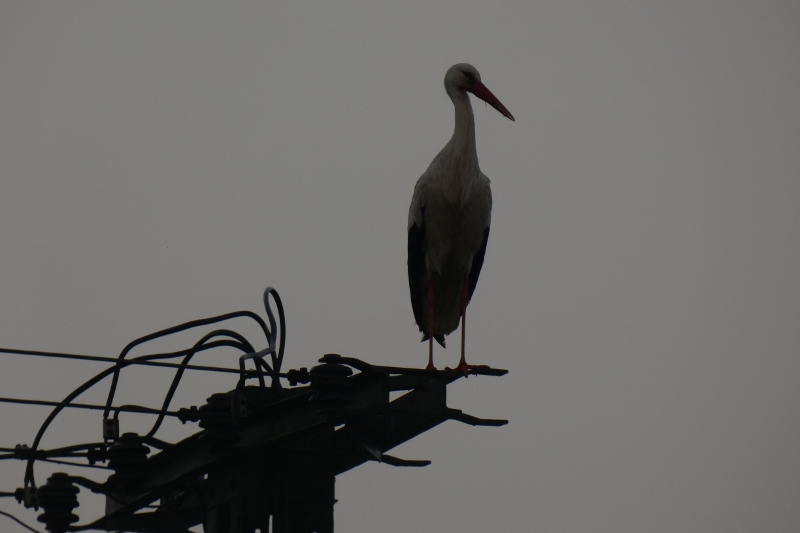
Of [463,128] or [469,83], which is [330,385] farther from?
[469,83]

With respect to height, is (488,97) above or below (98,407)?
above

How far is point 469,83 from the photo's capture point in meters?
9.62

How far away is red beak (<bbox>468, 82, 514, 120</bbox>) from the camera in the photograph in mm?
9492

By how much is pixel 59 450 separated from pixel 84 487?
255 mm

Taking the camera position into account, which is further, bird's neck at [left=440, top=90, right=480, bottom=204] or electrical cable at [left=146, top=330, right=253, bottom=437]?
bird's neck at [left=440, top=90, right=480, bottom=204]

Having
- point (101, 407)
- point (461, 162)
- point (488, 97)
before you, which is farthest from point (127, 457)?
point (488, 97)

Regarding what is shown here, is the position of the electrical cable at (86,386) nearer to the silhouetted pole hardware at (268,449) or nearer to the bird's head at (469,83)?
the silhouetted pole hardware at (268,449)

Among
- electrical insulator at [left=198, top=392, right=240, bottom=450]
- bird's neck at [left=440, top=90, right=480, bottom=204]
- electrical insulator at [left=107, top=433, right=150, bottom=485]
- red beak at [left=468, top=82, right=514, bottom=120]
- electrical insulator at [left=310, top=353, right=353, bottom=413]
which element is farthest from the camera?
red beak at [left=468, top=82, right=514, bottom=120]

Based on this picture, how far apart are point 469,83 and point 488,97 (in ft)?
0.69

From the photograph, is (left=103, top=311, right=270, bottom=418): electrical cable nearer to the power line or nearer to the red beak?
the power line

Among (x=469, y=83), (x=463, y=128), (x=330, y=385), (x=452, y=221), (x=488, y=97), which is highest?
(x=469, y=83)

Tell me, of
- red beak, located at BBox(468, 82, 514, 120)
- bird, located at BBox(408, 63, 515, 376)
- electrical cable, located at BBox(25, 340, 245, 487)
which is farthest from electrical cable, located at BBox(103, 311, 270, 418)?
red beak, located at BBox(468, 82, 514, 120)

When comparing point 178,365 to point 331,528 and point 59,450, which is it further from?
point 331,528

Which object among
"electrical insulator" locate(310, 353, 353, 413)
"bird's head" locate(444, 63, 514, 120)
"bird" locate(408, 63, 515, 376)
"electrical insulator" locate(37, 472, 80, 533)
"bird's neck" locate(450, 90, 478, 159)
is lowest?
"electrical insulator" locate(37, 472, 80, 533)
